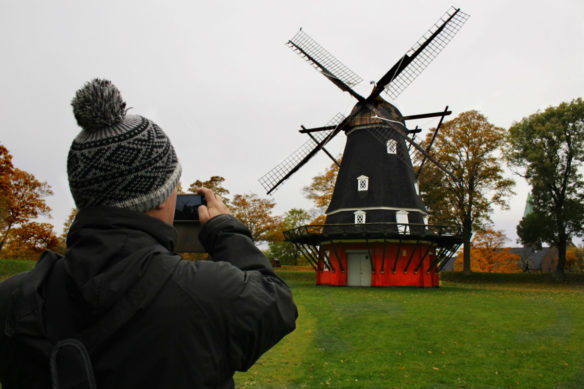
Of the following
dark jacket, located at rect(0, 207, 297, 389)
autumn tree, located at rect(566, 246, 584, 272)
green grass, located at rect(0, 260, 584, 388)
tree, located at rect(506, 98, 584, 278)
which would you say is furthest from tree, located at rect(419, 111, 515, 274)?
dark jacket, located at rect(0, 207, 297, 389)

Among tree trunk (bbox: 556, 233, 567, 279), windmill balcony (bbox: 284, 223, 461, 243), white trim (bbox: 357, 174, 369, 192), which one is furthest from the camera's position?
tree trunk (bbox: 556, 233, 567, 279)

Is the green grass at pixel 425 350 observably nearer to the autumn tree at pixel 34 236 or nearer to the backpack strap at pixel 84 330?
the backpack strap at pixel 84 330

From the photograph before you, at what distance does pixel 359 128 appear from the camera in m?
25.5

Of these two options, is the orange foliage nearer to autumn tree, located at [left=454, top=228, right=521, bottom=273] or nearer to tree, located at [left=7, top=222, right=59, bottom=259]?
tree, located at [left=7, top=222, right=59, bottom=259]

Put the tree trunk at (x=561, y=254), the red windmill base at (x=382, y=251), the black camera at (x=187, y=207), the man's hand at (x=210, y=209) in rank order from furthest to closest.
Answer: the tree trunk at (x=561, y=254), the red windmill base at (x=382, y=251), the black camera at (x=187, y=207), the man's hand at (x=210, y=209)

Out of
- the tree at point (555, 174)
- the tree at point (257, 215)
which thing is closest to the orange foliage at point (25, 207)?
the tree at point (257, 215)

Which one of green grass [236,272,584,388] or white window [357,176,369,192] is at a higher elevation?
white window [357,176,369,192]

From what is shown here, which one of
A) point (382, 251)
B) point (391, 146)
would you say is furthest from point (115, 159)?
point (391, 146)

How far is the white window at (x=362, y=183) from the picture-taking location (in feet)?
81.4

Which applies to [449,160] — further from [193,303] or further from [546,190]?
[193,303]

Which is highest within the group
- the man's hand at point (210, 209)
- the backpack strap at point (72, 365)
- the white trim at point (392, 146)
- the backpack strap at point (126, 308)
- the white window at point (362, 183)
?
the white trim at point (392, 146)

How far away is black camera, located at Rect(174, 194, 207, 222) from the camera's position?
72.5 inches

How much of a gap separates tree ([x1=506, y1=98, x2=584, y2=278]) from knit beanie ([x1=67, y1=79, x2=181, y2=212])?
37.8 m

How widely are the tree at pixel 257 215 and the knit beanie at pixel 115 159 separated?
3395cm
